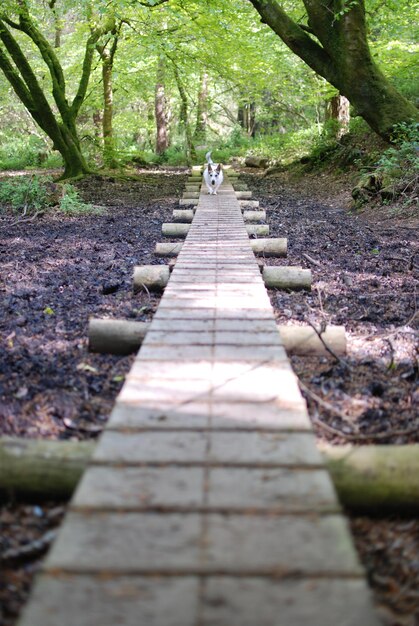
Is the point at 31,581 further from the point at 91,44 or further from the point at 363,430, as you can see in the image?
the point at 91,44

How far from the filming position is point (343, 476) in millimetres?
1838

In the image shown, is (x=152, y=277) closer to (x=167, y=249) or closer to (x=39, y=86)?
(x=167, y=249)

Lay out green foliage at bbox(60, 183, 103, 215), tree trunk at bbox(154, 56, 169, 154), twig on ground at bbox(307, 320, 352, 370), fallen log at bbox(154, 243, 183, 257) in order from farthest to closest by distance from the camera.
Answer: tree trunk at bbox(154, 56, 169, 154) → green foliage at bbox(60, 183, 103, 215) → fallen log at bbox(154, 243, 183, 257) → twig on ground at bbox(307, 320, 352, 370)

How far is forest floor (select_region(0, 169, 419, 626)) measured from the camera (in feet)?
5.59

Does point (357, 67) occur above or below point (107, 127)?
above

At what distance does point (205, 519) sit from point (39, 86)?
12.7m

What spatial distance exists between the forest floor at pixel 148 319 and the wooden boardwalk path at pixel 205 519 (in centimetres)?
27

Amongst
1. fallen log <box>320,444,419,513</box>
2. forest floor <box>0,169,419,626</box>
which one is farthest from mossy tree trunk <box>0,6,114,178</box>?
fallen log <box>320,444,419,513</box>

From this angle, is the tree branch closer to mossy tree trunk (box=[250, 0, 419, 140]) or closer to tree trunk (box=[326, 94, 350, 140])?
mossy tree trunk (box=[250, 0, 419, 140])

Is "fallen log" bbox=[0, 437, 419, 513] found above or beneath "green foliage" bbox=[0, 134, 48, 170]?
beneath

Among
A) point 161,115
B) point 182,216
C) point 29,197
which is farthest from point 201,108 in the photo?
point 182,216

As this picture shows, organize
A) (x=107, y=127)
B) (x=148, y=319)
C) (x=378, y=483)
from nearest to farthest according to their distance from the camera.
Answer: (x=378, y=483)
(x=148, y=319)
(x=107, y=127)

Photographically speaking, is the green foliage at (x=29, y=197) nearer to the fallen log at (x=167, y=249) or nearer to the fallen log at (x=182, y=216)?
the fallen log at (x=182, y=216)

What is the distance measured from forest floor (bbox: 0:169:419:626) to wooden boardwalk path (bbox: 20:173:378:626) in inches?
10.5
